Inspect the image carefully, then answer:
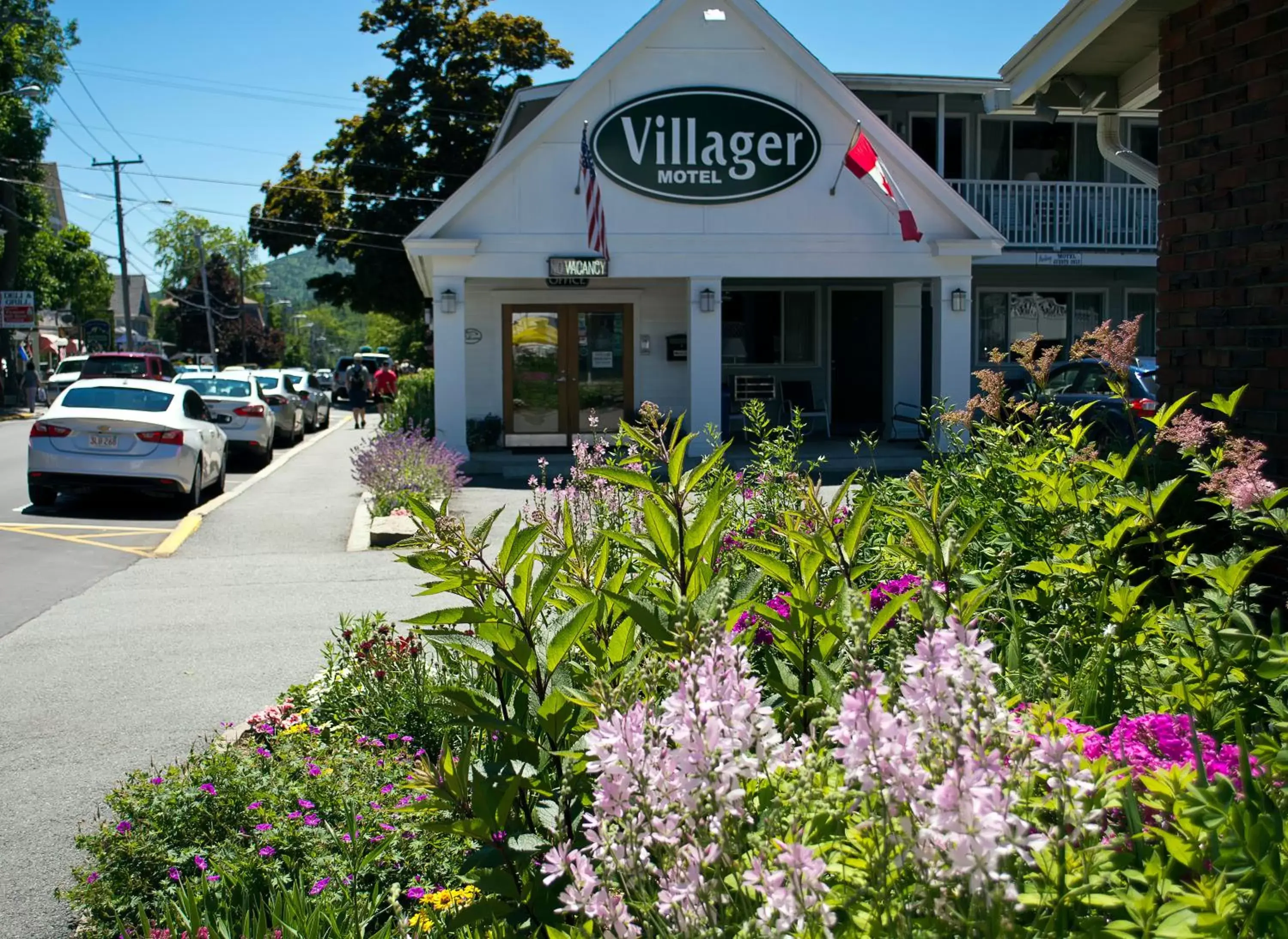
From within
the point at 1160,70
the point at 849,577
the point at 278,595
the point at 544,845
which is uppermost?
the point at 1160,70

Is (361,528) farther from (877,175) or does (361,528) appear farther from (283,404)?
(283,404)

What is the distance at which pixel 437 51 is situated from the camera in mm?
40500

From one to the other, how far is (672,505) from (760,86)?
18345mm

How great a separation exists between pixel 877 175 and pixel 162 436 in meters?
10.9

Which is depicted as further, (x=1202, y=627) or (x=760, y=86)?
(x=760, y=86)

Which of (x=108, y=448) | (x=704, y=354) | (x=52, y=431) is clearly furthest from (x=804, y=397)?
(x=52, y=431)

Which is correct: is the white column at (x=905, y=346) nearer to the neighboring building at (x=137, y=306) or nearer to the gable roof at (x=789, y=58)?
the gable roof at (x=789, y=58)

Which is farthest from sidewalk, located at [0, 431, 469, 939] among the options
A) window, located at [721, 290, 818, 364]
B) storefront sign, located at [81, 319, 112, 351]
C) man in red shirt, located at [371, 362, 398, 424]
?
storefront sign, located at [81, 319, 112, 351]

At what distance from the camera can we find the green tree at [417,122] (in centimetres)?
4006

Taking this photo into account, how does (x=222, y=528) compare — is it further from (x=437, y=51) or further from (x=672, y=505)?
(x=437, y=51)

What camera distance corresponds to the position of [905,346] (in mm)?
23766

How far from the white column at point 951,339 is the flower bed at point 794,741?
15.3 m

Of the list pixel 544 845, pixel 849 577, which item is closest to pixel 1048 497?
pixel 849 577

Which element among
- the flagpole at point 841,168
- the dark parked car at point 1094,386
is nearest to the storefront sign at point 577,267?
the flagpole at point 841,168
